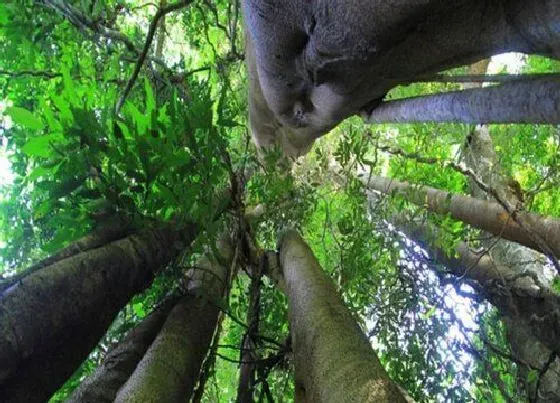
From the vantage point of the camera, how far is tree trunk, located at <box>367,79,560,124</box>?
4.74 feet

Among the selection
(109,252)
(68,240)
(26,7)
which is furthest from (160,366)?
(26,7)

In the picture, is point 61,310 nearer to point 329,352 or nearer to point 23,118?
point 23,118

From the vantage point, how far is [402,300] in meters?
3.64

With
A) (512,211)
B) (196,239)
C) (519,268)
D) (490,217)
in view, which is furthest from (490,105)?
(519,268)

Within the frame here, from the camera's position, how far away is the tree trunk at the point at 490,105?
56.9 inches

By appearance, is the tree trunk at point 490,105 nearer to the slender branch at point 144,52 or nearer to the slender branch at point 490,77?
the slender branch at point 490,77

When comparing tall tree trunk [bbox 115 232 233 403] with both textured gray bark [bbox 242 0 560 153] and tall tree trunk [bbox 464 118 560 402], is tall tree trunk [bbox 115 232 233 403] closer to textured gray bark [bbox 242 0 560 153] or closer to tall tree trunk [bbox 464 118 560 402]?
textured gray bark [bbox 242 0 560 153]

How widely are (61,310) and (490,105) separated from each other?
1.53 metres

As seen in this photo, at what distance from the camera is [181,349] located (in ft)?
5.55

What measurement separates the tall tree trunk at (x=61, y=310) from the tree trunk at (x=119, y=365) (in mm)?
85

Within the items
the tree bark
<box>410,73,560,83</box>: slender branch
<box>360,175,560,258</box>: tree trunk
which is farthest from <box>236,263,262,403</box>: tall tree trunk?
<box>410,73,560,83</box>: slender branch

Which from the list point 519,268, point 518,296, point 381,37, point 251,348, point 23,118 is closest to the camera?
point 381,37

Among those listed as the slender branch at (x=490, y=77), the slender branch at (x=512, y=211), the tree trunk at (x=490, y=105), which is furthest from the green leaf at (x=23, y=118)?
the slender branch at (x=512, y=211)

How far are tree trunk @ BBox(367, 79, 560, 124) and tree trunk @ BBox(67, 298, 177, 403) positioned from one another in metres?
1.44
